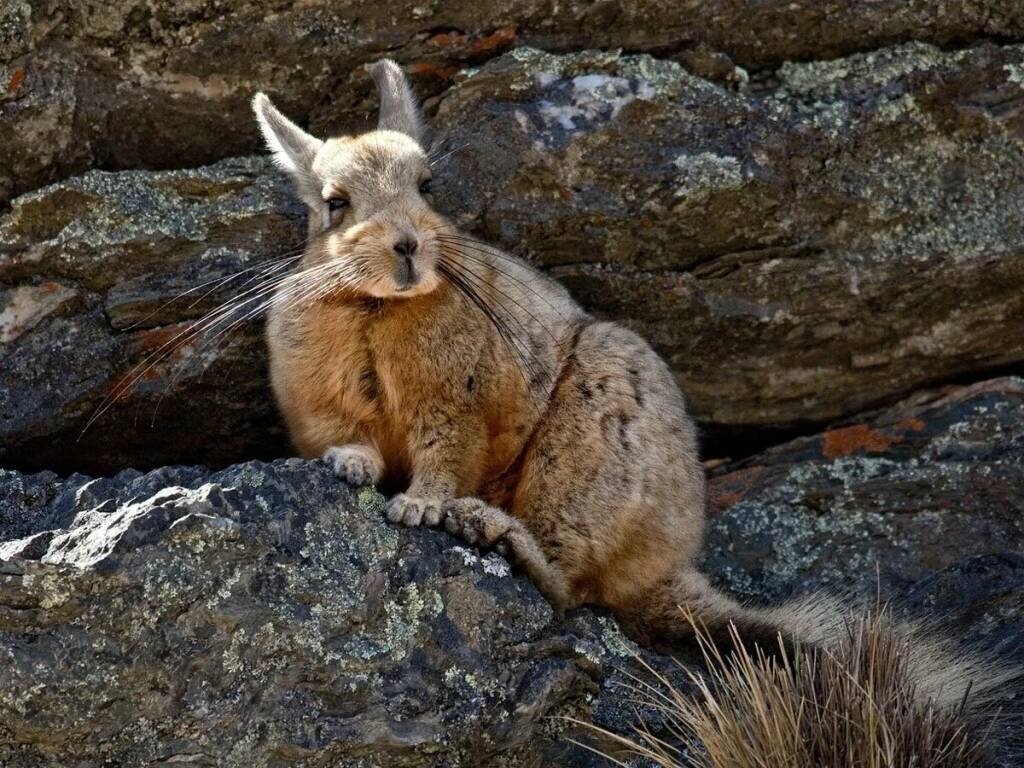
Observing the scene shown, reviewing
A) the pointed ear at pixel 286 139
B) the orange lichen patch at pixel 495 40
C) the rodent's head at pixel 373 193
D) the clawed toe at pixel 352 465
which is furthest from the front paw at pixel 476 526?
the orange lichen patch at pixel 495 40

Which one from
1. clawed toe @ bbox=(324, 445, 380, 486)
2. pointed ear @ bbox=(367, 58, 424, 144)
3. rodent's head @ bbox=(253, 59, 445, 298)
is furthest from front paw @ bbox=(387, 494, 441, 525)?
pointed ear @ bbox=(367, 58, 424, 144)

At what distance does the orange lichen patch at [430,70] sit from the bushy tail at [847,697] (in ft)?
10.8

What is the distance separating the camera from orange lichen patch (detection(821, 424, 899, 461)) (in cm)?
751

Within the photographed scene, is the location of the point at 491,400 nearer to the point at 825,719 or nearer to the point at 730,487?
the point at 730,487

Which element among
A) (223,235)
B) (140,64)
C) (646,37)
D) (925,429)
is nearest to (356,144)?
(223,235)

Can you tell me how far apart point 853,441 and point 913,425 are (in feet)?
1.09

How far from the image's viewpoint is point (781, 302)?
293 inches

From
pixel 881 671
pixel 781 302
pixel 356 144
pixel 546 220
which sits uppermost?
pixel 356 144

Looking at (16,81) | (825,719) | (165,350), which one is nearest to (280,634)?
(825,719)

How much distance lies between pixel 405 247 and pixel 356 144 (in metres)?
0.89

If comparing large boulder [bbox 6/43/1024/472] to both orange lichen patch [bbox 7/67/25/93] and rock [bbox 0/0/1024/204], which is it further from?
orange lichen patch [bbox 7/67/25/93]

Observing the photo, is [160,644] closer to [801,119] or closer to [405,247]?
[405,247]

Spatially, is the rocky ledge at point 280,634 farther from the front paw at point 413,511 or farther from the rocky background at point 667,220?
the rocky background at point 667,220

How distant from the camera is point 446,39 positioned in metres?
7.66
